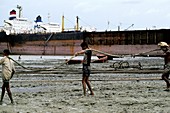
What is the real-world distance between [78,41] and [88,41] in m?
10.1

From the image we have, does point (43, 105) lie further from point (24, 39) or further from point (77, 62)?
point (24, 39)

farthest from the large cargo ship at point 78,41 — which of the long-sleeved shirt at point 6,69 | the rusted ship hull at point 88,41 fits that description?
the long-sleeved shirt at point 6,69

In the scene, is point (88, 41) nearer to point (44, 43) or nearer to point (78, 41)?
point (78, 41)

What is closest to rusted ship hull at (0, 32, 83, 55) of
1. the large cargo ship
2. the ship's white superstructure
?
the large cargo ship

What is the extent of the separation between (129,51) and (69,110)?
48393 mm

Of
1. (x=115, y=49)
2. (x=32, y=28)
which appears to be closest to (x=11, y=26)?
(x=32, y=28)

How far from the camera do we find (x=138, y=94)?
417 inches

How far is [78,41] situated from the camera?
60.4 metres

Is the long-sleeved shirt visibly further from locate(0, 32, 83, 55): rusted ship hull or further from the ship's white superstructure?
the ship's white superstructure

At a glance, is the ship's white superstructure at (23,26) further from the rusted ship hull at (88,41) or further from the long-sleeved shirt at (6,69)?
the long-sleeved shirt at (6,69)

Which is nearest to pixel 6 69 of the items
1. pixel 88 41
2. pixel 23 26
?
pixel 88 41

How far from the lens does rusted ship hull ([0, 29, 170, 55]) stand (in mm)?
55219

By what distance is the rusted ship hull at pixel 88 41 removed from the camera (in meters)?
55.2

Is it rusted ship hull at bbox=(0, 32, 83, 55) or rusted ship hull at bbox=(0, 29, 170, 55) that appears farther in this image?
rusted ship hull at bbox=(0, 32, 83, 55)
